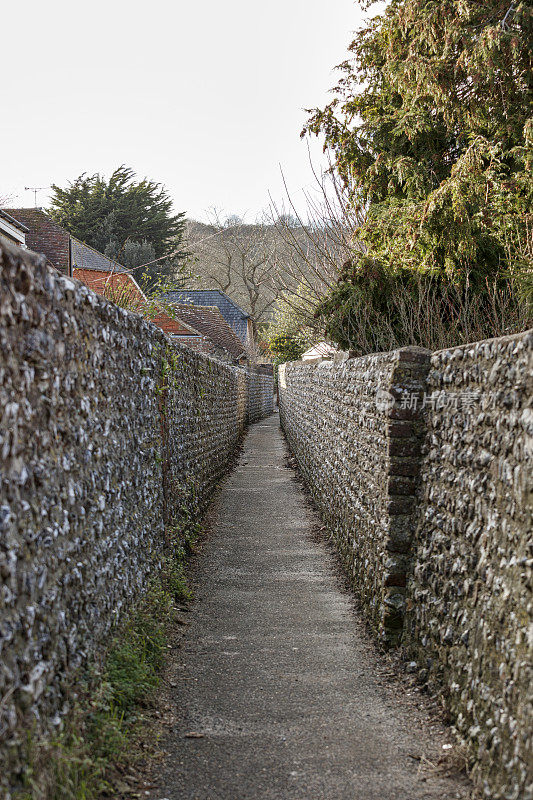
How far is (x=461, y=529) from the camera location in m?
3.46

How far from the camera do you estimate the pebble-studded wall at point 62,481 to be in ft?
7.80

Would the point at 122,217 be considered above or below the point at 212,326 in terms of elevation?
above

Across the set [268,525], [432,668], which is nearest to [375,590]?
[432,668]

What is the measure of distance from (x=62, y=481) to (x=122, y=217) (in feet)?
121

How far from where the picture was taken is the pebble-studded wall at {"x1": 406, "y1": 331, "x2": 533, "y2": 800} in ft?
8.59

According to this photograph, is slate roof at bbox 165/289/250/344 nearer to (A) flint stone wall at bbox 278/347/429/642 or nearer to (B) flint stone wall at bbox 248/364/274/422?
(B) flint stone wall at bbox 248/364/274/422

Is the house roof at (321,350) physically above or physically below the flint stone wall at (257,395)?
above

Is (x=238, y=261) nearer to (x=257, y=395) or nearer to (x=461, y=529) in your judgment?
(x=257, y=395)

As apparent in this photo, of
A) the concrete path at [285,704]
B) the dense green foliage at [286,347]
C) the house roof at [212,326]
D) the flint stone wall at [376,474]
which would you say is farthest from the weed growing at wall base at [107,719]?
the dense green foliage at [286,347]

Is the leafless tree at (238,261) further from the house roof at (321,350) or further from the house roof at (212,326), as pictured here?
the house roof at (321,350)

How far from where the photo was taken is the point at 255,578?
21.1 ft

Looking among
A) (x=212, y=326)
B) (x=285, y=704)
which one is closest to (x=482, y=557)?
(x=285, y=704)

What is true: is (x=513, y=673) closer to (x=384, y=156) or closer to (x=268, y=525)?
(x=268, y=525)

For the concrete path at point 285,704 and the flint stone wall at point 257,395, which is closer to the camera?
→ the concrete path at point 285,704
